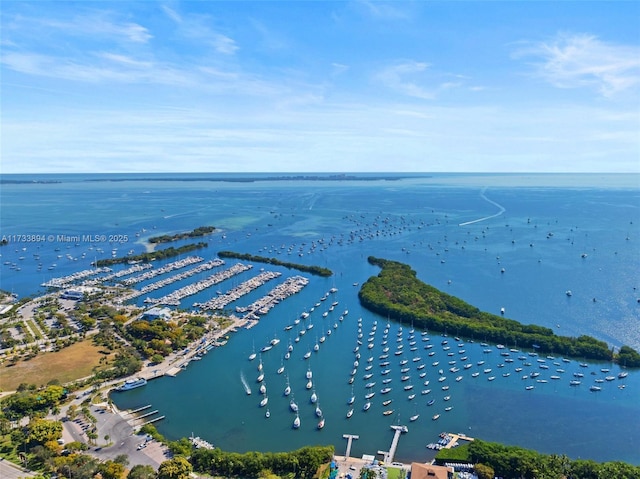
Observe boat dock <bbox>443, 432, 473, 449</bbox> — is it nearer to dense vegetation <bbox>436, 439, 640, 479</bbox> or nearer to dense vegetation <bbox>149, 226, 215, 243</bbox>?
dense vegetation <bbox>436, 439, 640, 479</bbox>

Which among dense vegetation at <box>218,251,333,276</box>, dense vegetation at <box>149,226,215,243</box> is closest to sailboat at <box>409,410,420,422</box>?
dense vegetation at <box>218,251,333,276</box>

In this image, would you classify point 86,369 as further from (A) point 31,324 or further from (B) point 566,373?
(B) point 566,373

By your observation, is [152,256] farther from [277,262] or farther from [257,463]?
[257,463]

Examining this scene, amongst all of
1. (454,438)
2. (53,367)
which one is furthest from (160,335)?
(454,438)

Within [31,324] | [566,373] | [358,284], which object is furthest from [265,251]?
[566,373]

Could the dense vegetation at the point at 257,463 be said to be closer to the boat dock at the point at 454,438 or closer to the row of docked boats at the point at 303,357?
the row of docked boats at the point at 303,357

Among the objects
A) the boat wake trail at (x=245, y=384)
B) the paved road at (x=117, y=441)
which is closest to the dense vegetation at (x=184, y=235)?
the boat wake trail at (x=245, y=384)
